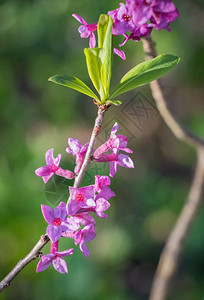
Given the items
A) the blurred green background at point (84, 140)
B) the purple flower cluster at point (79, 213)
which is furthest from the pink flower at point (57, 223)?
the blurred green background at point (84, 140)

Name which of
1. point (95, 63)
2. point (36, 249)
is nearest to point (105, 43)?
point (95, 63)

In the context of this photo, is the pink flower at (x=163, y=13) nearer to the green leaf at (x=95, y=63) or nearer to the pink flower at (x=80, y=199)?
the green leaf at (x=95, y=63)

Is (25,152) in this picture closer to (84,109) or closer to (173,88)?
(84,109)

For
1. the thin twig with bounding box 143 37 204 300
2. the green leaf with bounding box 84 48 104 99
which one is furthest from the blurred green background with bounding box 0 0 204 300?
the green leaf with bounding box 84 48 104 99

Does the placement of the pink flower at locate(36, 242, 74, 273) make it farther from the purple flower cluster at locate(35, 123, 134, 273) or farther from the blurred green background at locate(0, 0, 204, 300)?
the blurred green background at locate(0, 0, 204, 300)

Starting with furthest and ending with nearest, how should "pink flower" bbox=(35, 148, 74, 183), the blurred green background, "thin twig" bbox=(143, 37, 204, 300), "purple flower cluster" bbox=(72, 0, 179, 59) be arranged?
the blurred green background → "thin twig" bbox=(143, 37, 204, 300) → "pink flower" bbox=(35, 148, 74, 183) → "purple flower cluster" bbox=(72, 0, 179, 59)

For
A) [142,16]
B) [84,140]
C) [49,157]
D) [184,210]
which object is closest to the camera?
[142,16]

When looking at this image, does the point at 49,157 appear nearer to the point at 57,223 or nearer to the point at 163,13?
the point at 57,223
